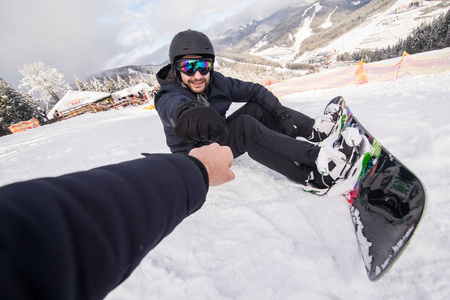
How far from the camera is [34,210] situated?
427mm

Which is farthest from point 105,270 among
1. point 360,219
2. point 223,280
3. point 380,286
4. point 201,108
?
point 360,219

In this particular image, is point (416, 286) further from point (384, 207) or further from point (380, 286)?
point (384, 207)

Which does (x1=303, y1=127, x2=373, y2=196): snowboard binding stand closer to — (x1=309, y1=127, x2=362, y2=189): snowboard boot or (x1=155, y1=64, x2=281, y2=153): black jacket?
(x1=309, y1=127, x2=362, y2=189): snowboard boot

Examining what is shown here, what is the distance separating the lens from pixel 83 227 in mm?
473

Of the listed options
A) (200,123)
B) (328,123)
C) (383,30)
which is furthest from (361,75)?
(383,30)

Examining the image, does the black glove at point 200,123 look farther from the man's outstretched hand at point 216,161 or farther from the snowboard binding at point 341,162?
the snowboard binding at point 341,162

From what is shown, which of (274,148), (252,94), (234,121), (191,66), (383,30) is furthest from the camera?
(383,30)

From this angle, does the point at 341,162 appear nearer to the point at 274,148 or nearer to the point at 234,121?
the point at 274,148

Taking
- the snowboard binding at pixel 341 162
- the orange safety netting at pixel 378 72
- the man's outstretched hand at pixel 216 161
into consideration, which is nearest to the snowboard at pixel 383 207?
the snowboard binding at pixel 341 162

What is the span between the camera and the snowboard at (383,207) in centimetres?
113

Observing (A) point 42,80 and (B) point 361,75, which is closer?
(B) point 361,75

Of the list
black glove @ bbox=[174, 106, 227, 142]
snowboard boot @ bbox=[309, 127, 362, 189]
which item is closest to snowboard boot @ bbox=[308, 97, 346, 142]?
snowboard boot @ bbox=[309, 127, 362, 189]

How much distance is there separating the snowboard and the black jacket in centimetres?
157

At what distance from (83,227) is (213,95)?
2409mm
